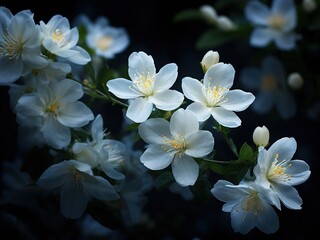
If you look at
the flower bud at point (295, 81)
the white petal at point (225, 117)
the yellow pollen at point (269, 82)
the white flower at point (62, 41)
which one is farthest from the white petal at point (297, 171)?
the yellow pollen at point (269, 82)

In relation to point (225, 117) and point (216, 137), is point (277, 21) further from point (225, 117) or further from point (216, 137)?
point (225, 117)

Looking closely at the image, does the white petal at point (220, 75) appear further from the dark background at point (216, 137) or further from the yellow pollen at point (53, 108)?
the dark background at point (216, 137)

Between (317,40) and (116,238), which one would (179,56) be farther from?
(116,238)

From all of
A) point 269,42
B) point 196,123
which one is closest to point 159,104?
point 196,123

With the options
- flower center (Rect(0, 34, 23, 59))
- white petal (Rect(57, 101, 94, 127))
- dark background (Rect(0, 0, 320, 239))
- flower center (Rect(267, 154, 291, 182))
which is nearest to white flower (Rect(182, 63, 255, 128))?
flower center (Rect(267, 154, 291, 182))

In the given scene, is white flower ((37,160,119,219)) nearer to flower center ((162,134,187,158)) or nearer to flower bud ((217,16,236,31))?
flower center ((162,134,187,158))

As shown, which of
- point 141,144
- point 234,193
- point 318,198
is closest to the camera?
point 234,193

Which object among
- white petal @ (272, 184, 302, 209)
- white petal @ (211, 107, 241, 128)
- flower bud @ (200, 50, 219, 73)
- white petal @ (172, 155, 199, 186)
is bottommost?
white petal @ (272, 184, 302, 209)
